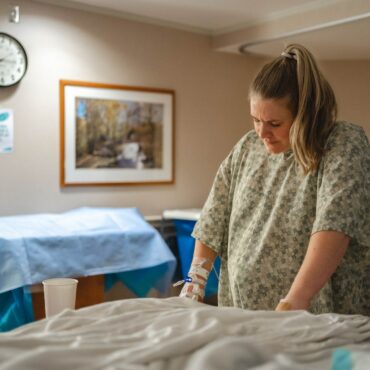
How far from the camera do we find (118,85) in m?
3.70

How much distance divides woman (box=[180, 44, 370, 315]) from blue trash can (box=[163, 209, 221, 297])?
7.08 feet

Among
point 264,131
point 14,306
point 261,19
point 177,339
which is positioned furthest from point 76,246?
point 177,339

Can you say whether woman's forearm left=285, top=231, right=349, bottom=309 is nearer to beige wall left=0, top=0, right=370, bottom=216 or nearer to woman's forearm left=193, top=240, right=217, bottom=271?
woman's forearm left=193, top=240, right=217, bottom=271

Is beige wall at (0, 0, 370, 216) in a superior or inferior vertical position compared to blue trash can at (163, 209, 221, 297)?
superior

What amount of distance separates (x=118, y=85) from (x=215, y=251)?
94.3 inches

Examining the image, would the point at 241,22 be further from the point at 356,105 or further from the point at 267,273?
the point at 267,273

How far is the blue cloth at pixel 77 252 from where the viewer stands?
2.69 m

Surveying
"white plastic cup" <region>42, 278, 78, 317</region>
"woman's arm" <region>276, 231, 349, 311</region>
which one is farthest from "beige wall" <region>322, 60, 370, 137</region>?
"woman's arm" <region>276, 231, 349, 311</region>

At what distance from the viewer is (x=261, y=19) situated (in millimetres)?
3795

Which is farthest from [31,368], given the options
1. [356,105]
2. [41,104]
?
[356,105]

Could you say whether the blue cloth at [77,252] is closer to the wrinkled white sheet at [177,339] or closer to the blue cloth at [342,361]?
the wrinkled white sheet at [177,339]

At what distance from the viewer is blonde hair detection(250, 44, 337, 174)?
4.27 ft

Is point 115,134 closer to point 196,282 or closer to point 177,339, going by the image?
point 196,282

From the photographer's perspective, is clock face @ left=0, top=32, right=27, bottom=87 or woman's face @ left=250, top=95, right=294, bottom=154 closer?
woman's face @ left=250, top=95, right=294, bottom=154
